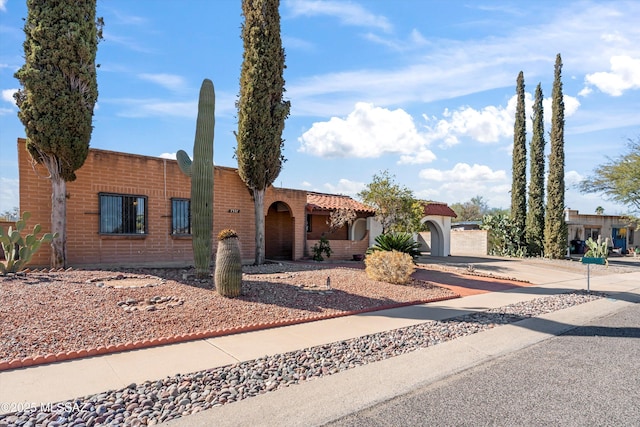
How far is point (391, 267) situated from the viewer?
11.9m

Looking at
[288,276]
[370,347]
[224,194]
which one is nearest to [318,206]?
[224,194]

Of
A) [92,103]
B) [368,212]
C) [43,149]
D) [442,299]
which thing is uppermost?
[92,103]

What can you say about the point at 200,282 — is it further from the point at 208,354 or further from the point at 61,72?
the point at 61,72

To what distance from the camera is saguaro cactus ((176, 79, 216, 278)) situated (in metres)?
9.37

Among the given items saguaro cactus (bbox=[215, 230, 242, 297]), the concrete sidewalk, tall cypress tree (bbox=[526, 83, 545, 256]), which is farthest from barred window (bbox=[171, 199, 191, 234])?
tall cypress tree (bbox=[526, 83, 545, 256])

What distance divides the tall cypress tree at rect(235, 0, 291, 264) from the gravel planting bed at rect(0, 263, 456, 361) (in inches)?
212

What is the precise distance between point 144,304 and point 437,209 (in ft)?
67.4

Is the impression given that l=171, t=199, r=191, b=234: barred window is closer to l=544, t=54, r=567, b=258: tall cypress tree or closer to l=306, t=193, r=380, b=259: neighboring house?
l=306, t=193, r=380, b=259: neighboring house

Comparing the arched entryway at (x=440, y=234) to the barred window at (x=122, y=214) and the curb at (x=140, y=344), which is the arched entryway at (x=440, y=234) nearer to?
the barred window at (x=122, y=214)

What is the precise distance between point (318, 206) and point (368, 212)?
3.26 metres

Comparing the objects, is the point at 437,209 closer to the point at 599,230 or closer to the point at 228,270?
the point at 228,270

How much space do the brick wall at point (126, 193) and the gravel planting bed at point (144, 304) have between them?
2.15m

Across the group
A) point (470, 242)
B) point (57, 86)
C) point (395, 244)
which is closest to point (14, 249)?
point (57, 86)

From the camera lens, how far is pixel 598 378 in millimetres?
4988
